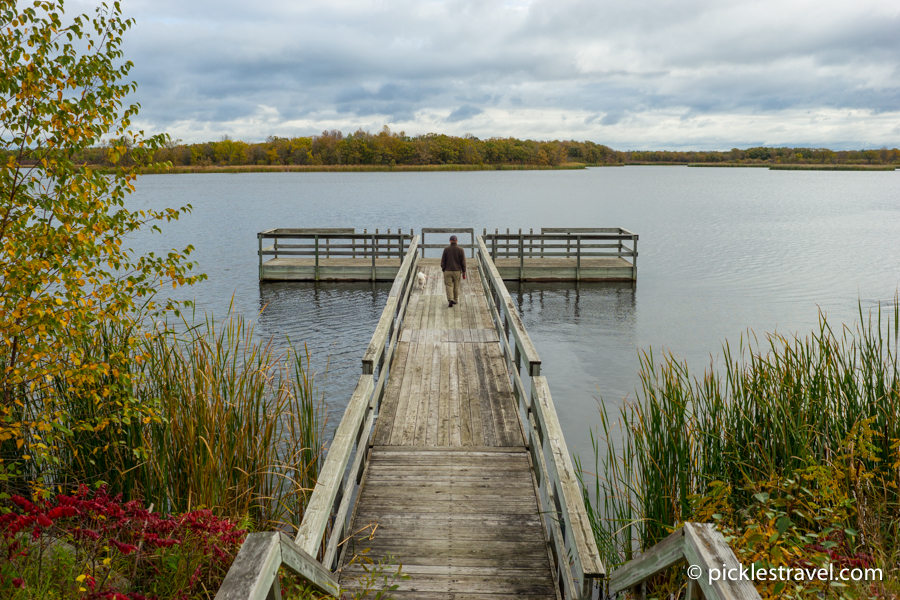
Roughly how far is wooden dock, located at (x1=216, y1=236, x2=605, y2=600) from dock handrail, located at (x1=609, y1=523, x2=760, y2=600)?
0.81 metres

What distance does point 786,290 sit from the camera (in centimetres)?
2262

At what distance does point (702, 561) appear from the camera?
84.7 inches

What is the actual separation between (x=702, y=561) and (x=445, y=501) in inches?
137

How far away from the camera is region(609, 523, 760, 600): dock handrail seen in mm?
1998

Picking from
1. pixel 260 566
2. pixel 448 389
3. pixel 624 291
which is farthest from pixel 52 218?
pixel 624 291

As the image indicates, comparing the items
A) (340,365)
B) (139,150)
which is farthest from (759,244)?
(139,150)

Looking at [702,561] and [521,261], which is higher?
[702,561]

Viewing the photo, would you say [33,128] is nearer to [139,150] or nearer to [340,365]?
[139,150]

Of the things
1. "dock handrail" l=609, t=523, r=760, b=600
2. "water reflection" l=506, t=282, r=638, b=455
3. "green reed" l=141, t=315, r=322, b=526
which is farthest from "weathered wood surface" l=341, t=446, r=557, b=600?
"water reflection" l=506, t=282, r=638, b=455

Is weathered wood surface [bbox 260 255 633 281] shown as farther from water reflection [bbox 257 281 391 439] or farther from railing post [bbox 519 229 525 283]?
water reflection [bbox 257 281 391 439]

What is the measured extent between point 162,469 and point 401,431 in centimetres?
261

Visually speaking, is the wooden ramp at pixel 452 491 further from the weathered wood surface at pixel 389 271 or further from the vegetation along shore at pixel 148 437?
the weathered wood surface at pixel 389 271

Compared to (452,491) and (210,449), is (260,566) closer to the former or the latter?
(210,449)

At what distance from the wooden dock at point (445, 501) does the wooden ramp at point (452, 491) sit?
0.5 inches
